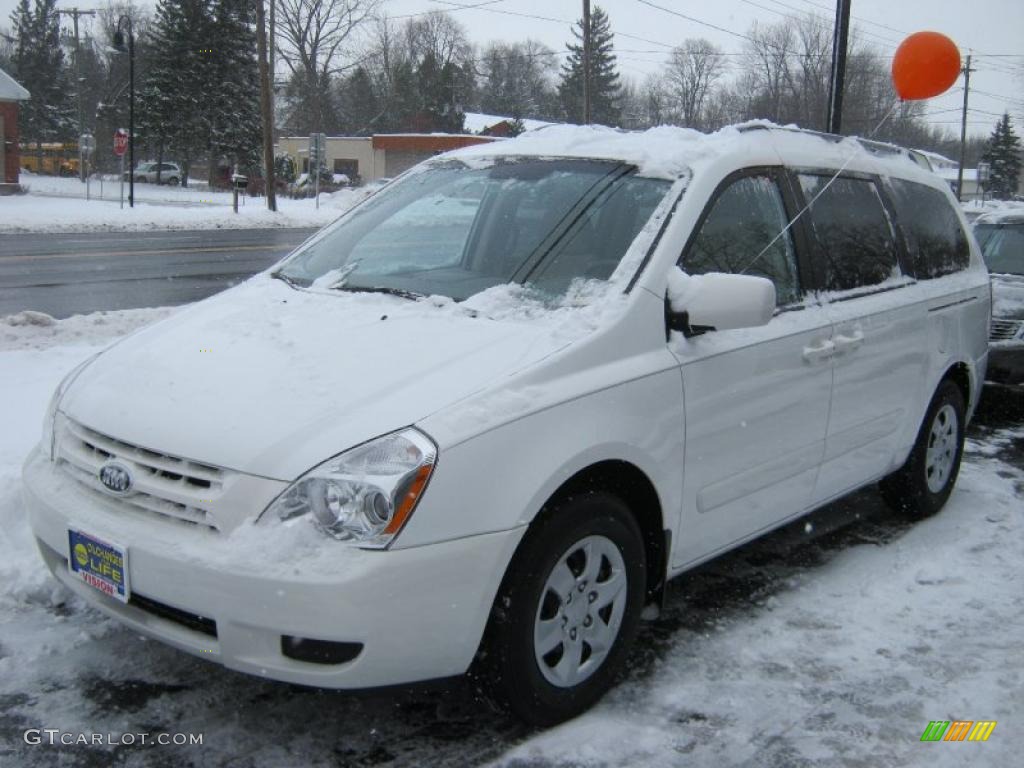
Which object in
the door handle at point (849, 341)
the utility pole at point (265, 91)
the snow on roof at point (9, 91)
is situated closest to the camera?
the door handle at point (849, 341)

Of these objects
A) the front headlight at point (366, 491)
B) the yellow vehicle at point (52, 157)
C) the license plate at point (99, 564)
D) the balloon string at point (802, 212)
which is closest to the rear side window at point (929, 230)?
the balloon string at point (802, 212)

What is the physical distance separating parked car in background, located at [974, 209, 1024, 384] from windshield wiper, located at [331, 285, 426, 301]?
5550 millimetres

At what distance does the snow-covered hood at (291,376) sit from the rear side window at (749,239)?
0.87m

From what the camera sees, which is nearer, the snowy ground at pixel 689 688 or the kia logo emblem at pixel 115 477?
the kia logo emblem at pixel 115 477

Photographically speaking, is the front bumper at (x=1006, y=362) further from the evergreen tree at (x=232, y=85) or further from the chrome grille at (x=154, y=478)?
the evergreen tree at (x=232, y=85)

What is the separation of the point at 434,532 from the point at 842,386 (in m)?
2.24

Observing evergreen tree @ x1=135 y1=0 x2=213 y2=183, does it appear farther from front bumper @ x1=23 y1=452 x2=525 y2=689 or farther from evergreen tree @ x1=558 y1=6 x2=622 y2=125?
front bumper @ x1=23 y1=452 x2=525 y2=689

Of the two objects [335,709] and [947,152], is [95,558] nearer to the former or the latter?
[335,709]

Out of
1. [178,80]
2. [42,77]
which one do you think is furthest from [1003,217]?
[42,77]

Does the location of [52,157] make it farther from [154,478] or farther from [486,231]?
[154,478]

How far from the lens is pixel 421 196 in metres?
4.36

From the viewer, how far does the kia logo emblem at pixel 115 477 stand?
9.36ft

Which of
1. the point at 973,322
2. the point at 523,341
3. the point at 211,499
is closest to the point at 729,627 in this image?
the point at 523,341

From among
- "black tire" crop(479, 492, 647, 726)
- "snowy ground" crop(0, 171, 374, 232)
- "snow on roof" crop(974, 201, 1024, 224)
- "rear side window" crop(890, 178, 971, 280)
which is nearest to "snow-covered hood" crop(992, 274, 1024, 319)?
"snow on roof" crop(974, 201, 1024, 224)
